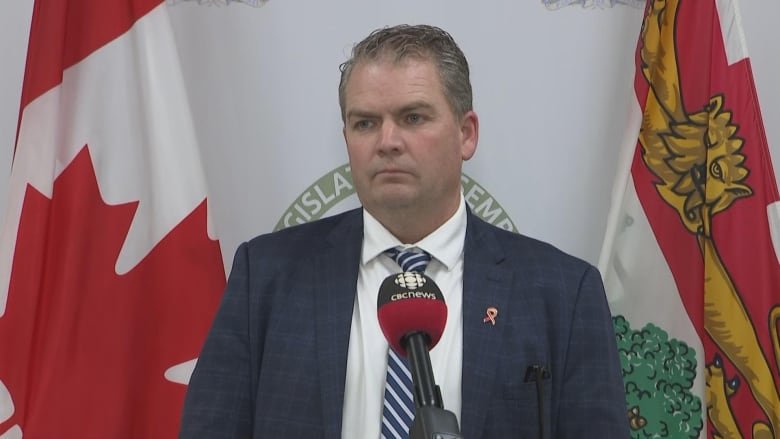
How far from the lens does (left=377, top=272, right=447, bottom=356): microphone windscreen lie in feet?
4.68

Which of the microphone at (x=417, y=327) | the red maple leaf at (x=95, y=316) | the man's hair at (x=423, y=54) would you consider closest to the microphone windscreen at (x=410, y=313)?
the microphone at (x=417, y=327)

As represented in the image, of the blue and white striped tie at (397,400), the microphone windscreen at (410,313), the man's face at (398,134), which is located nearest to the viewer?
the microphone windscreen at (410,313)

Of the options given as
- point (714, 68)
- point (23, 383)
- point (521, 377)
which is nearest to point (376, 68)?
point (521, 377)

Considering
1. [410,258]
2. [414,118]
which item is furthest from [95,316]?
[414,118]

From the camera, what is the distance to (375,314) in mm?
2125

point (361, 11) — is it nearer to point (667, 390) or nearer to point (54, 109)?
point (54, 109)

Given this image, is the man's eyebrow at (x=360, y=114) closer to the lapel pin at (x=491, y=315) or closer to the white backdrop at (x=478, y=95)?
the lapel pin at (x=491, y=315)

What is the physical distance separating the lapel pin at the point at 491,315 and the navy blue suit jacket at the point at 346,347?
1cm

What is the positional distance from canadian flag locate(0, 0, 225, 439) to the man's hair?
2.24ft

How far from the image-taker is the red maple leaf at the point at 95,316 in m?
2.50

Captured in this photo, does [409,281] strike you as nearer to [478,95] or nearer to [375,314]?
[375,314]

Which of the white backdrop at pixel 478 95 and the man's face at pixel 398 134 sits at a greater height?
the white backdrop at pixel 478 95

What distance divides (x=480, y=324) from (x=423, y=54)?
59 centimetres

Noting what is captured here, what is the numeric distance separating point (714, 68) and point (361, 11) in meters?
1.04
